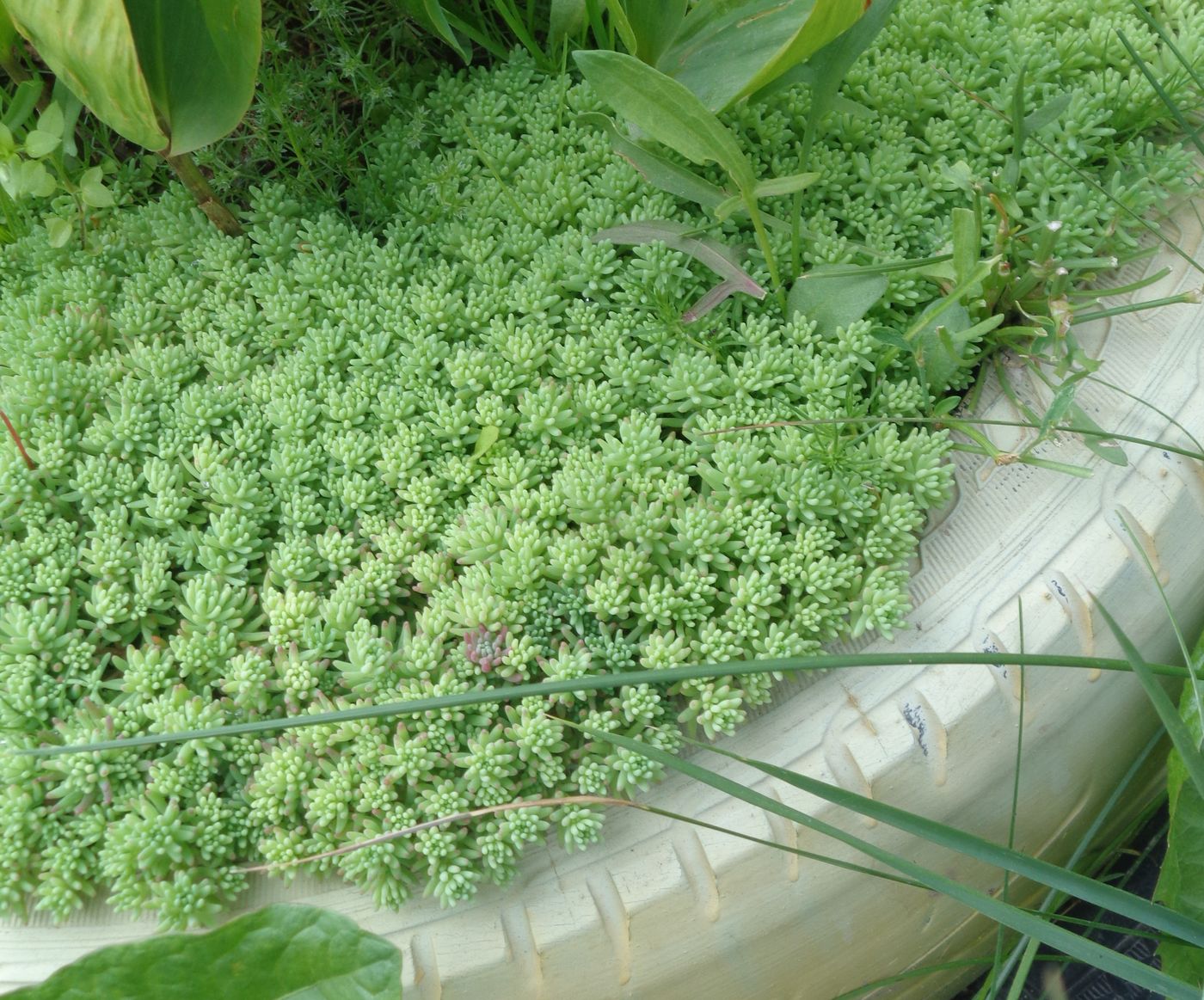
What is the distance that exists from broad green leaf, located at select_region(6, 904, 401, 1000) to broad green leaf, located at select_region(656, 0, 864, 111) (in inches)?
32.7

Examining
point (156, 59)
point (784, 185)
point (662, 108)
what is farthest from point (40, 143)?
point (784, 185)

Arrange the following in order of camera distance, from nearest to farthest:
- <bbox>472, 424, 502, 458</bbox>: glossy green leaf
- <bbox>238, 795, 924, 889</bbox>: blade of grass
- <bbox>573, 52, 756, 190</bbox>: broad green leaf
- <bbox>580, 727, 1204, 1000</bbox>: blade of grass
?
1. <bbox>580, 727, 1204, 1000</bbox>: blade of grass
2. <bbox>238, 795, 924, 889</bbox>: blade of grass
3. <bbox>573, 52, 756, 190</bbox>: broad green leaf
4. <bbox>472, 424, 502, 458</bbox>: glossy green leaf

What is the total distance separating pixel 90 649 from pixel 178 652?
0.30 ft

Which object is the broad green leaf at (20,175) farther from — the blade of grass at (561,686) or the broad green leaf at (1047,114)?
the broad green leaf at (1047,114)

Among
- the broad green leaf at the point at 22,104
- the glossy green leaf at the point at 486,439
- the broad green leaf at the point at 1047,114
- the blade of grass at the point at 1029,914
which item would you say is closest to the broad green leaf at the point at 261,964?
the blade of grass at the point at 1029,914

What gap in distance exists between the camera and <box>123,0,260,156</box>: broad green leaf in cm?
99

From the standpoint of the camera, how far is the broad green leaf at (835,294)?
1.09 meters

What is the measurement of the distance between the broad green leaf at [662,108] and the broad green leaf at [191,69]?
0.33 meters

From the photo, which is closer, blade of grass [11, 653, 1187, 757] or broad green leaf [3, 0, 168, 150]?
blade of grass [11, 653, 1187, 757]

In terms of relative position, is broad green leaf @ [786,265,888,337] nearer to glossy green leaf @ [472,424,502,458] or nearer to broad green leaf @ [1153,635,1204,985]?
glossy green leaf @ [472,424,502,458]

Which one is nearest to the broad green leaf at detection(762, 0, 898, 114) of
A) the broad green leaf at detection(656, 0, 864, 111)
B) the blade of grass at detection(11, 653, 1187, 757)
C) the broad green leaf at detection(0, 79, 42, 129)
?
the broad green leaf at detection(656, 0, 864, 111)

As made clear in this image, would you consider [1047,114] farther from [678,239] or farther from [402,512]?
[402,512]

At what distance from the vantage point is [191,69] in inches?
40.5

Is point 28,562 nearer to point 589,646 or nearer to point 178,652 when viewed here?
point 178,652
